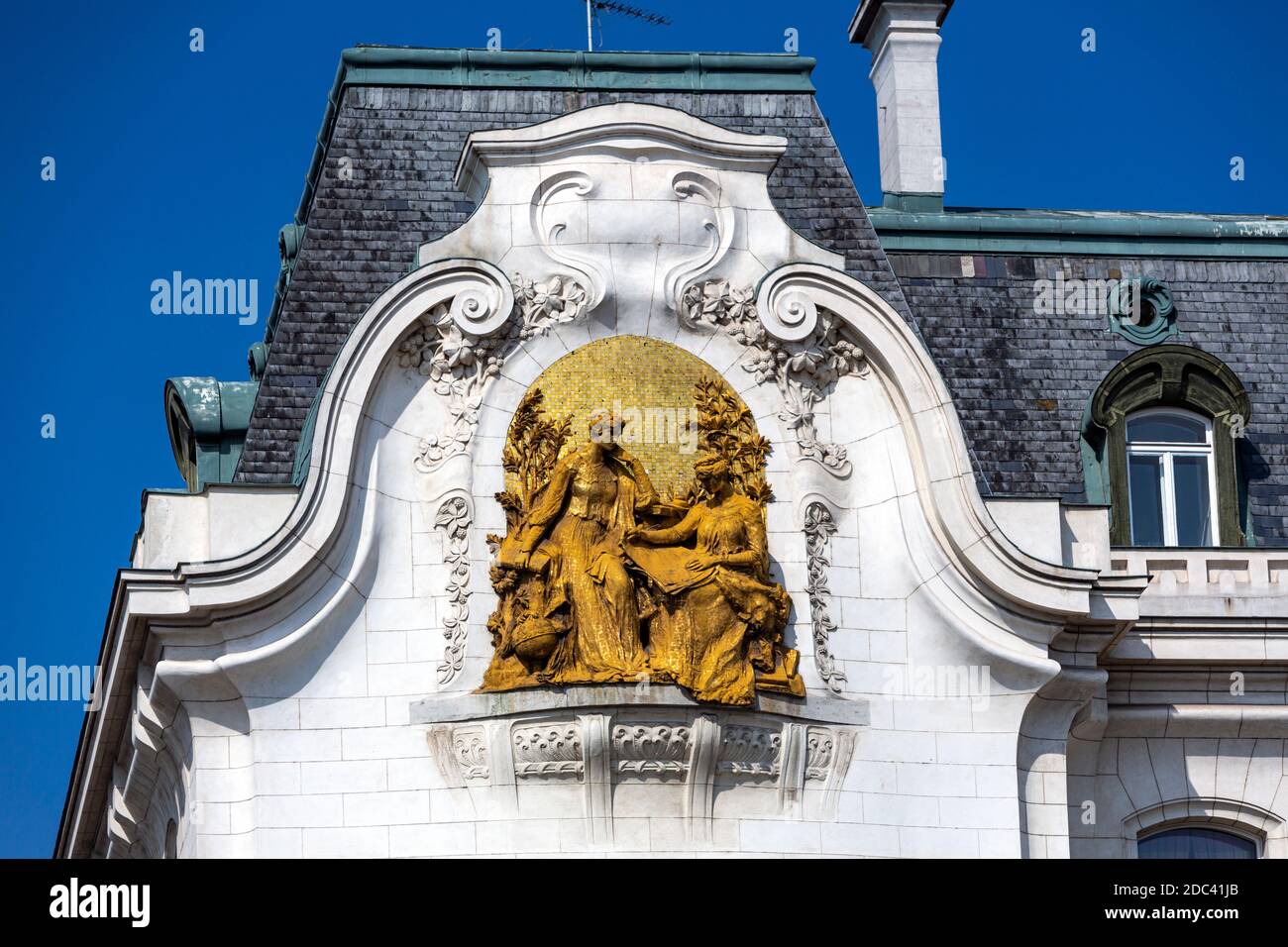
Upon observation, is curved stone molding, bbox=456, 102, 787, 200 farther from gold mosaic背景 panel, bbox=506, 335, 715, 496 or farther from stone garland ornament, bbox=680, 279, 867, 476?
gold mosaic背景 panel, bbox=506, 335, 715, 496

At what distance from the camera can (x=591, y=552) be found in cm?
3631

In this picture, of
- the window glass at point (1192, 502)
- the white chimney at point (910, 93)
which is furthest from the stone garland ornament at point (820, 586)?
the white chimney at point (910, 93)

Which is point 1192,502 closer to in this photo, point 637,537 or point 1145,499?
point 1145,499

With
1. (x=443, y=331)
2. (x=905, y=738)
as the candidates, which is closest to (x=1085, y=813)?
(x=905, y=738)

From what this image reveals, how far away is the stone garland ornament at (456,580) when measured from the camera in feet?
119

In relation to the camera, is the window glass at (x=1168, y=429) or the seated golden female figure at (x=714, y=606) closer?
the seated golden female figure at (x=714, y=606)

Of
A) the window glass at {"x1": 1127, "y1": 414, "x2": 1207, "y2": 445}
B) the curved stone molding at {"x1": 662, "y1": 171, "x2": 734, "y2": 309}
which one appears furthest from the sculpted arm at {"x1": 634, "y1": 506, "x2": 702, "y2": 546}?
the window glass at {"x1": 1127, "y1": 414, "x2": 1207, "y2": 445}

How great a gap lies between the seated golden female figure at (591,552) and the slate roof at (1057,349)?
476 cm

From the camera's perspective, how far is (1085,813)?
38.8m

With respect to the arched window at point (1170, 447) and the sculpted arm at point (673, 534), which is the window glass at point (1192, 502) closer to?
the arched window at point (1170, 447)

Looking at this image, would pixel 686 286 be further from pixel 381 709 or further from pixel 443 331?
pixel 381 709

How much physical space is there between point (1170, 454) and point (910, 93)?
19.3ft

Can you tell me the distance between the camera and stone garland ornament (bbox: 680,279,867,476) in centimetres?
3759

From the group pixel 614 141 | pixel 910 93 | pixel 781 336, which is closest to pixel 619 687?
pixel 781 336
